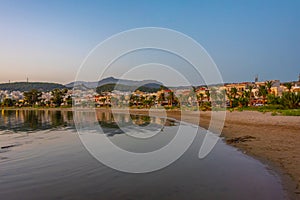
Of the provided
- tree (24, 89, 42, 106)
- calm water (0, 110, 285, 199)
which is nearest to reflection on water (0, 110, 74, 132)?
calm water (0, 110, 285, 199)

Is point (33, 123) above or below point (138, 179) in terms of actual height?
below

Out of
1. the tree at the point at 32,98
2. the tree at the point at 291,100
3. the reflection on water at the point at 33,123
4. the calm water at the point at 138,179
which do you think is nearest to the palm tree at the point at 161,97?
the reflection on water at the point at 33,123

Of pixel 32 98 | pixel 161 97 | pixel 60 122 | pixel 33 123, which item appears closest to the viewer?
pixel 33 123

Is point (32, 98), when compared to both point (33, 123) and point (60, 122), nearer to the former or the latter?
point (60, 122)

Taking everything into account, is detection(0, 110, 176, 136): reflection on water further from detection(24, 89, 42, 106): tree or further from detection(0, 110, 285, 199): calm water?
detection(24, 89, 42, 106): tree

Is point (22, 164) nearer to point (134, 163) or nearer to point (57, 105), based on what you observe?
point (134, 163)

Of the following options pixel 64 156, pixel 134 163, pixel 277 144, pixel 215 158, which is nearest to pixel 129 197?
pixel 134 163

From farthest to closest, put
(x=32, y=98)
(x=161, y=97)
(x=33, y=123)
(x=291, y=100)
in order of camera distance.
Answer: (x=32, y=98) → (x=161, y=97) → (x=291, y=100) → (x=33, y=123)

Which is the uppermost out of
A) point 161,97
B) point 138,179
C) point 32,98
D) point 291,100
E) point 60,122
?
point 32,98

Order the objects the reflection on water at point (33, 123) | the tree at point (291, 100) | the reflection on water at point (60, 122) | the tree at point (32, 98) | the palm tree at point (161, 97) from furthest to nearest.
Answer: the tree at point (32, 98)
the palm tree at point (161, 97)
the tree at point (291, 100)
the reflection on water at point (60, 122)
the reflection on water at point (33, 123)

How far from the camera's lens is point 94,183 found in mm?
9008

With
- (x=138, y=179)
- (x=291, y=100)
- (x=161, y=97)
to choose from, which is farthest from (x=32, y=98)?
(x=138, y=179)

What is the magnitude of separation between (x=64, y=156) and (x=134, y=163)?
4312 millimetres

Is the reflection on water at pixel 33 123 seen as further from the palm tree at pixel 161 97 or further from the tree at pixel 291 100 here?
the palm tree at pixel 161 97
